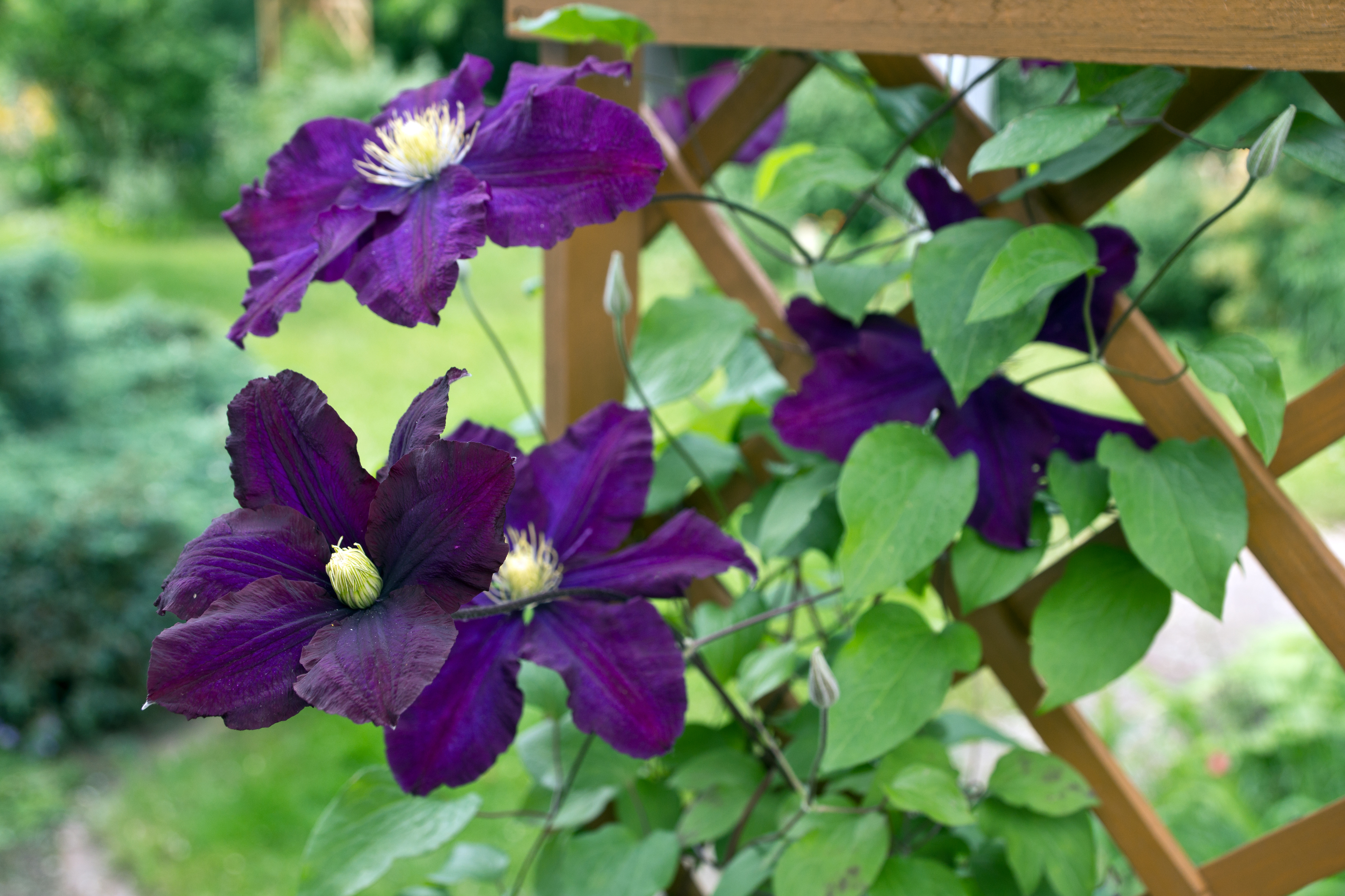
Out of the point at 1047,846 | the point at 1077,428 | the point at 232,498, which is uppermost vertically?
the point at 232,498

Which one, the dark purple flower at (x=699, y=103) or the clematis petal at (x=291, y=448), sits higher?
the dark purple flower at (x=699, y=103)

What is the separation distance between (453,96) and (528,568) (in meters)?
0.33

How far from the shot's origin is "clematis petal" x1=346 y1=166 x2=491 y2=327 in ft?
1.77

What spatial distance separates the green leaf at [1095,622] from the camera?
2.15 feet

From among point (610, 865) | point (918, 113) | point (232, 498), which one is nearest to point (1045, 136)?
point (918, 113)

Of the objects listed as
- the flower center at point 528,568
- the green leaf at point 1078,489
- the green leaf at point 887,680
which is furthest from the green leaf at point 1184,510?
the flower center at point 528,568

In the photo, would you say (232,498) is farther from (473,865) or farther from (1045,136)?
(1045,136)

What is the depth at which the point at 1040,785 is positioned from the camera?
0.73 metres

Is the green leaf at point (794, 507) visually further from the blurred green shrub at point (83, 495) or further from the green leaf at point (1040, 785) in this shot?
the blurred green shrub at point (83, 495)

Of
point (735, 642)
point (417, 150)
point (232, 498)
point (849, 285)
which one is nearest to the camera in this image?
point (417, 150)

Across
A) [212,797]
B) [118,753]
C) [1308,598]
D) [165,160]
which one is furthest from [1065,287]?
[165,160]

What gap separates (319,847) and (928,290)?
56 cm

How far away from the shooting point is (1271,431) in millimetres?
574

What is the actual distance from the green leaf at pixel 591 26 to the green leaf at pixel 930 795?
550 mm
